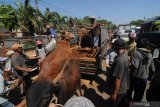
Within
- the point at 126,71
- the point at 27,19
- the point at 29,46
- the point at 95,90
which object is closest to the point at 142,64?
the point at 126,71

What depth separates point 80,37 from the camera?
439 inches

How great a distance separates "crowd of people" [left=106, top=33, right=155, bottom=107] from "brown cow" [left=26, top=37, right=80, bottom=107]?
34.9 inches

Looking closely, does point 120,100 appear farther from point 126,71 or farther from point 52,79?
point 52,79

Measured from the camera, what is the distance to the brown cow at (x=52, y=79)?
12.5ft

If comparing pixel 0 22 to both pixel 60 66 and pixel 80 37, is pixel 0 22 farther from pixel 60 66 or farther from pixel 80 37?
pixel 60 66

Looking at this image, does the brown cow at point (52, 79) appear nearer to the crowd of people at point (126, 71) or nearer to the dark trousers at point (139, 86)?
the crowd of people at point (126, 71)

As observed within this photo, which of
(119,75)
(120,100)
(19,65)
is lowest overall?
(120,100)

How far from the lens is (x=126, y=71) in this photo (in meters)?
5.13

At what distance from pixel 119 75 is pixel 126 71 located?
20cm

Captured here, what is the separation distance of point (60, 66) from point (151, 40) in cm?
285

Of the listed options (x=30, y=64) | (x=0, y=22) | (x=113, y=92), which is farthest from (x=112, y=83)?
(x=0, y=22)

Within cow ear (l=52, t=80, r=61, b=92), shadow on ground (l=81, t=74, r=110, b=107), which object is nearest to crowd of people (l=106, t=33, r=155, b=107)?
cow ear (l=52, t=80, r=61, b=92)

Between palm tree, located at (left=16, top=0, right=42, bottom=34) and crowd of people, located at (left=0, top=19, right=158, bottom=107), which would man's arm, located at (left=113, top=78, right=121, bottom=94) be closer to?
crowd of people, located at (left=0, top=19, right=158, bottom=107)

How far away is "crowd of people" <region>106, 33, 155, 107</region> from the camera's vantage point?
507 cm
